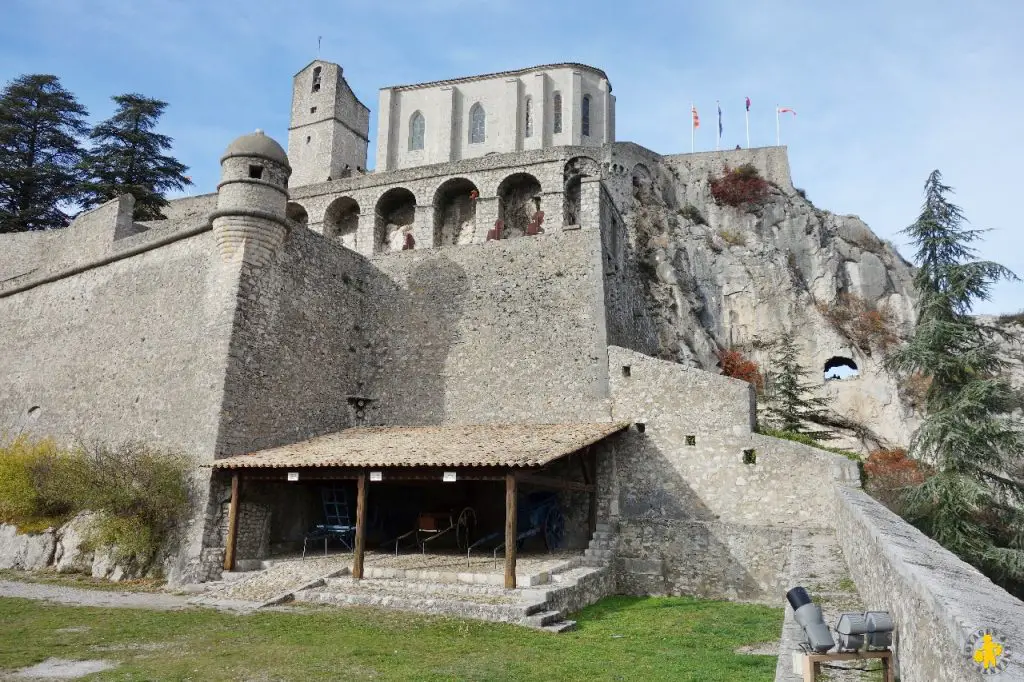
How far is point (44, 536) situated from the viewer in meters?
17.7

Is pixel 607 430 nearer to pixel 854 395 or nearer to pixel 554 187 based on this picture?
pixel 554 187

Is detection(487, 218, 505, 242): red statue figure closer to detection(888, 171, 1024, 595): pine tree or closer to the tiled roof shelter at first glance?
the tiled roof shelter

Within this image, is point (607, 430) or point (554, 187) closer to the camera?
point (607, 430)

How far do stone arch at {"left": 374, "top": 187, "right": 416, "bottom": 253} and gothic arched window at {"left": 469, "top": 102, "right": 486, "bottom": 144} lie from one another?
1295 cm

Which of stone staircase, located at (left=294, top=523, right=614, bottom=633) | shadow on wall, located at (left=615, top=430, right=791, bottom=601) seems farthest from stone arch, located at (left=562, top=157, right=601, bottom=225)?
stone staircase, located at (left=294, top=523, right=614, bottom=633)

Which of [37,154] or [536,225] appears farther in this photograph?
[37,154]

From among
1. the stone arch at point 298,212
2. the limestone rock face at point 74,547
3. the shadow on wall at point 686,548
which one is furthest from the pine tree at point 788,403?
the limestone rock face at point 74,547

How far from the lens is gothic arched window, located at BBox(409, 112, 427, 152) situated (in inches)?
1487

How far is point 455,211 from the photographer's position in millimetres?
24984

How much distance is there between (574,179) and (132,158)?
23293 millimetres

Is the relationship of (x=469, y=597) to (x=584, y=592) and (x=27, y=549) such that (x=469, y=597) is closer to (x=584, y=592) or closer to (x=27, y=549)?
(x=584, y=592)

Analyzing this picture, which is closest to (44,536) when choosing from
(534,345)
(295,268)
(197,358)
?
(197,358)

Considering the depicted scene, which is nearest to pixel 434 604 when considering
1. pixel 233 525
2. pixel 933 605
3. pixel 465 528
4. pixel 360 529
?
pixel 360 529

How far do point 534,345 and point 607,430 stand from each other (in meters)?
3.86
